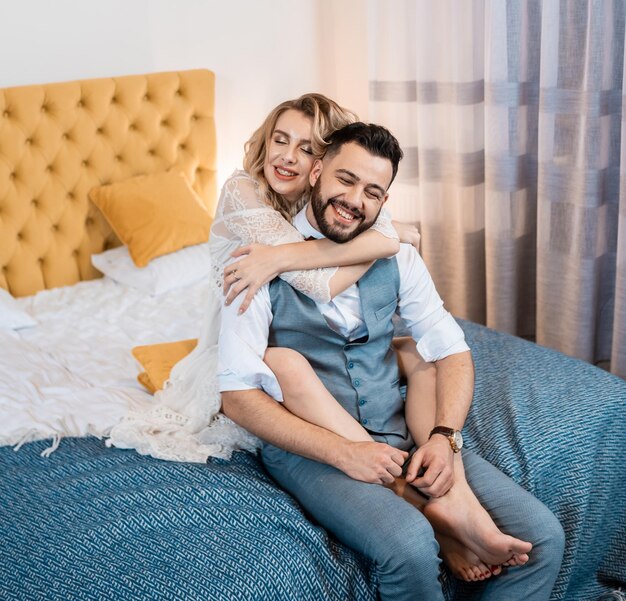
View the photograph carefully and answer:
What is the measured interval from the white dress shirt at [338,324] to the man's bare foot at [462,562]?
1.57 ft

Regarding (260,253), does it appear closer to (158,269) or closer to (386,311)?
(386,311)

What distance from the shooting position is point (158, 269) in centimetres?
330

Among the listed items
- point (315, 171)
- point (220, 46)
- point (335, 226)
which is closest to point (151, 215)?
point (220, 46)

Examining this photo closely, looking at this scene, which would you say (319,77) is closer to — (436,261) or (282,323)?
(436,261)

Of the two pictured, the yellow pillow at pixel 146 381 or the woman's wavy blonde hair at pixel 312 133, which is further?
the yellow pillow at pixel 146 381

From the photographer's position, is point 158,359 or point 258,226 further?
point 158,359

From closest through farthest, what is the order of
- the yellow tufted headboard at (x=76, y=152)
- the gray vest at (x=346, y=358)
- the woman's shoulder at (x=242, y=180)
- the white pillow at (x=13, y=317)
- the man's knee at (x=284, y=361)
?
1. the man's knee at (x=284, y=361)
2. the gray vest at (x=346, y=358)
3. the woman's shoulder at (x=242, y=180)
4. the white pillow at (x=13, y=317)
5. the yellow tufted headboard at (x=76, y=152)

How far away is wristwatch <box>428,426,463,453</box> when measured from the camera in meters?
1.87

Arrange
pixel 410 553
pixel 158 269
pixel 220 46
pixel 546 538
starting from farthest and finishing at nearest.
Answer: pixel 220 46 < pixel 158 269 < pixel 546 538 < pixel 410 553

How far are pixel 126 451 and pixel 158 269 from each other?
1.30 meters

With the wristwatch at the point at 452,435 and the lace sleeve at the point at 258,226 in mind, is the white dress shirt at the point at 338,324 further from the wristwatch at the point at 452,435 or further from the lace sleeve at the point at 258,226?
the wristwatch at the point at 452,435

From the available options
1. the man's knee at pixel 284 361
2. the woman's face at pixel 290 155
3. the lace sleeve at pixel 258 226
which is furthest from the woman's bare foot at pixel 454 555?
the woman's face at pixel 290 155

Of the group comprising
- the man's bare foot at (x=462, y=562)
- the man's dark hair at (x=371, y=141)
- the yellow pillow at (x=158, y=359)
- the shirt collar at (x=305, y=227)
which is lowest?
the man's bare foot at (x=462, y=562)

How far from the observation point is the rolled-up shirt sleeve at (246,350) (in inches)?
73.4
